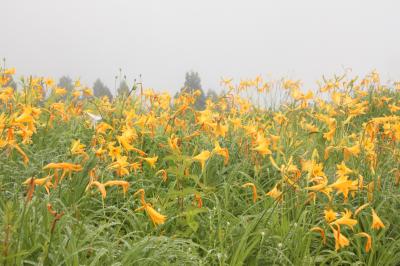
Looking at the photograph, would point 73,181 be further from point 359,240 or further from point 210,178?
point 359,240

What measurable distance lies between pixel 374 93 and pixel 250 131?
4569 mm

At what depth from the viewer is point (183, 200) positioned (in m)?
2.77

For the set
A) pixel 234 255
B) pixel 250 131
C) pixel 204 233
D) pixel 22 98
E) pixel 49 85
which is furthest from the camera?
pixel 49 85

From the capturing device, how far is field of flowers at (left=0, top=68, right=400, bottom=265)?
215 centimetres

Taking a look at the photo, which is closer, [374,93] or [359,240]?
[359,240]

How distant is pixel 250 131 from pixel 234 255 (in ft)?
4.05

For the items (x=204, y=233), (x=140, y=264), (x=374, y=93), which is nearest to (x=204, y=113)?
(x=204, y=233)

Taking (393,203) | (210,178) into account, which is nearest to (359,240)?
(393,203)

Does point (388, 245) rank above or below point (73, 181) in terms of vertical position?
below

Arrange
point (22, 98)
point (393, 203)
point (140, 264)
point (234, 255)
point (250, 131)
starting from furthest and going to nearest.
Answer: point (22, 98), point (250, 131), point (393, 203), point (234, 255), point (140, 264)

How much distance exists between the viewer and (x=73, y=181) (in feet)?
9.25

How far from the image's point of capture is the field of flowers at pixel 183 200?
2152 mm

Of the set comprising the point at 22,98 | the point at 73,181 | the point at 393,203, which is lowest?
the point at 393,203

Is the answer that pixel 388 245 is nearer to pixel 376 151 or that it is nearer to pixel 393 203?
pixel 393 203
